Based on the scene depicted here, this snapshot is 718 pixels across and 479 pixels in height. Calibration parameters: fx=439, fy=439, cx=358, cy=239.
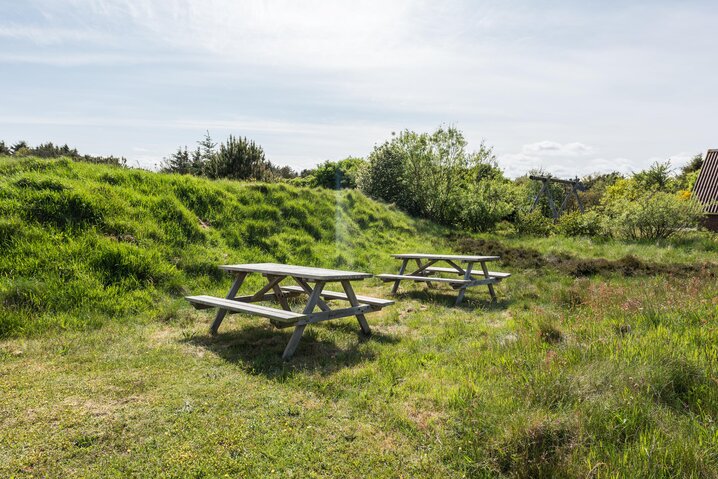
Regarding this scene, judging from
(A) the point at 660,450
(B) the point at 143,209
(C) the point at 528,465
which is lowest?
(C) the point at 528,465

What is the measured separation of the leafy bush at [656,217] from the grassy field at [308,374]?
323 inches

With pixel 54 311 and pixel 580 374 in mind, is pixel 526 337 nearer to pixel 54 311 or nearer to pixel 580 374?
pixel 580 374

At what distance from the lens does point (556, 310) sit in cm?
725

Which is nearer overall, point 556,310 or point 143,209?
point 556,310

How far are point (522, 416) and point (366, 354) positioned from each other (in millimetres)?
2441

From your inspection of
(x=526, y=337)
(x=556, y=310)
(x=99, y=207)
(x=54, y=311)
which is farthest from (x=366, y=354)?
(x=99, y=207)

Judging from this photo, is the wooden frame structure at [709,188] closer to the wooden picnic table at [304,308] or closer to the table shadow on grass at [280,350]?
the wooden picnic table at [304,308]

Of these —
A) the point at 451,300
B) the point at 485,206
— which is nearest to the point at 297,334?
the point at 451,300

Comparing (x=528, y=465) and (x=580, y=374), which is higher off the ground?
(x=580, y=374)

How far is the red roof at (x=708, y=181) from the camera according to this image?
2470 cm

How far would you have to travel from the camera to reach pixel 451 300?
8.75m

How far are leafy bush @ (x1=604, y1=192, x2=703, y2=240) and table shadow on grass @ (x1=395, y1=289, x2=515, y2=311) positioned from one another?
1118 centimetres

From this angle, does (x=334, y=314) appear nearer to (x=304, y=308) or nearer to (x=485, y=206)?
(x=304, y=308)

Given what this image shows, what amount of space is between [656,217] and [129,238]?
17514 millimetres
